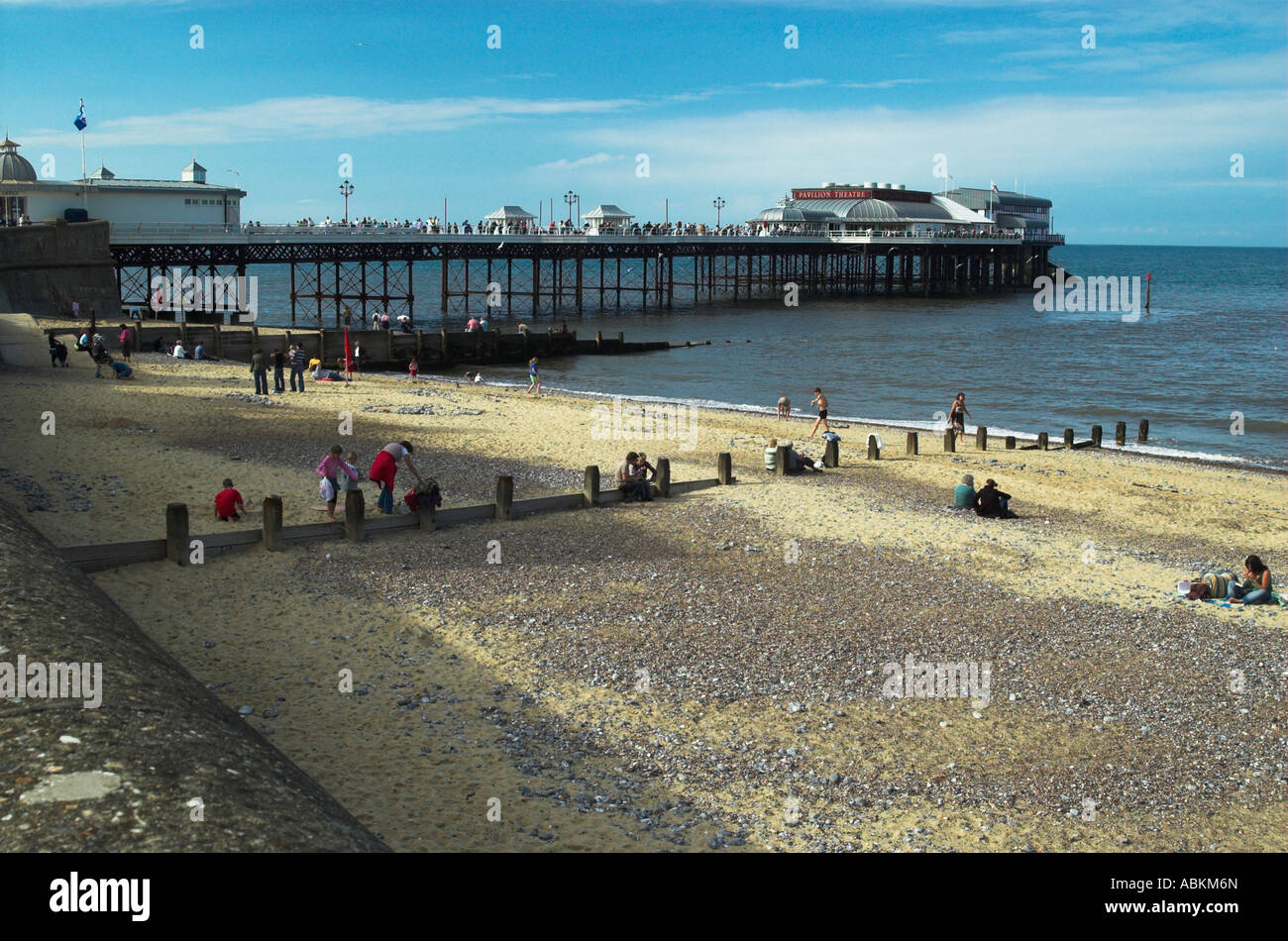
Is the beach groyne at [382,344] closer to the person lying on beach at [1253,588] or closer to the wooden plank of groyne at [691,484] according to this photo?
the wooden plank of groyne at [691,484]

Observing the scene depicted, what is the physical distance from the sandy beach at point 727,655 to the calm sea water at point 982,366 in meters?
15.5

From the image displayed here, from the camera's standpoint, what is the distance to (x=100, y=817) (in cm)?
572

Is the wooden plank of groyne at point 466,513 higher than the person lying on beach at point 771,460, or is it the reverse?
the person lying on beach at point 771,460

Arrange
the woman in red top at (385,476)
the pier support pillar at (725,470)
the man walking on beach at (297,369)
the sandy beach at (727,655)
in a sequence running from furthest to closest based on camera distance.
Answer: the man walking on beach at (297,369) < the pier support pillar at (725,470) < the woman in red top at (385,476) < the sandy beach at (727,655)

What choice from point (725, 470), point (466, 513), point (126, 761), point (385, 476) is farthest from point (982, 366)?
point (126, 761)

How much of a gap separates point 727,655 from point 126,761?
6.13 metres

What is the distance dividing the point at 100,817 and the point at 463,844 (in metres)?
2.52

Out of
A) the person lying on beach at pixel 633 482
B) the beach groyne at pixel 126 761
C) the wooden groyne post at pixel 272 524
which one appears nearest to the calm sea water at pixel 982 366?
the person lying on beach at pixel 633 482

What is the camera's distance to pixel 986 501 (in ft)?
58.9

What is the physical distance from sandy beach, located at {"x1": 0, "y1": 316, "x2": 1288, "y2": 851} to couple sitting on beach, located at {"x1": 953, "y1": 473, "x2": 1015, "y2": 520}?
36 centimetres

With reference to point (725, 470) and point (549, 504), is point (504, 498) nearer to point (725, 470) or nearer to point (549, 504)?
point (549, 504)

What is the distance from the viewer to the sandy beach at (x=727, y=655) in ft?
27.6

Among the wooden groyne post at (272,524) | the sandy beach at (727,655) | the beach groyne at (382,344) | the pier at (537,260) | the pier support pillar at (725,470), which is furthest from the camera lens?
the pier at (537,260)
